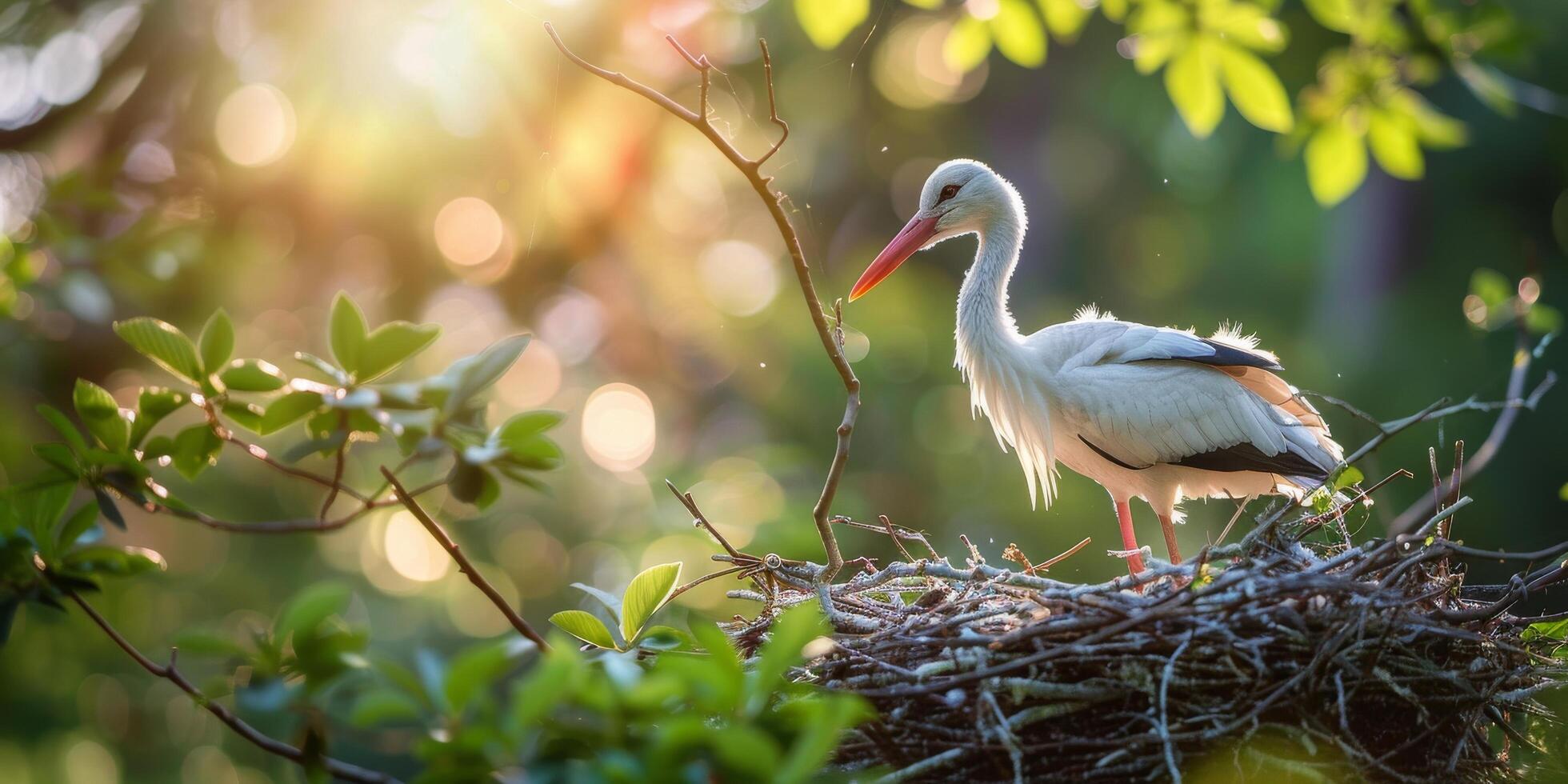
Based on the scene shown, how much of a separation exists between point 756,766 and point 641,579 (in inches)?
39.1

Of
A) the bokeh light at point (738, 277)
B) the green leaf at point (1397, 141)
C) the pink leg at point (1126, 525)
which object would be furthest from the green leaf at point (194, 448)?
the bokeh light at point (738, 277)

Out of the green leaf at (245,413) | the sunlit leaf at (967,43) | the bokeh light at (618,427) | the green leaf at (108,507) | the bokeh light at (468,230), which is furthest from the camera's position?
the bokeh light at (618,427)

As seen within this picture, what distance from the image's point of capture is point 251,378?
1195 millimetres

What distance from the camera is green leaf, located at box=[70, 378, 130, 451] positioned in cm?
132

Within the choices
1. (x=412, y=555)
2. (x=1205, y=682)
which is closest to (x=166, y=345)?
(x=1205, y=682)

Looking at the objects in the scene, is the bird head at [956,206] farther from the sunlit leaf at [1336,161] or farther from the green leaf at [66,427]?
the green leaf at [66,427]

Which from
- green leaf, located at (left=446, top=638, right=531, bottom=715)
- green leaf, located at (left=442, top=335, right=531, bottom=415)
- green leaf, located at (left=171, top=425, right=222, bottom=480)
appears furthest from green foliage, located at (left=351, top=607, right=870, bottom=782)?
green leaf, located at (left=171, top=425, right=222, bottom=480)

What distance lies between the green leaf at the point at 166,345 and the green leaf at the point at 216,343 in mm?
13

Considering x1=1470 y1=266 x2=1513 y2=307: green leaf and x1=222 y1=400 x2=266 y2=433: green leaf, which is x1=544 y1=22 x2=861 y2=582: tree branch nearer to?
x1=222 y1=400 x2=266 y2=433: green leaf

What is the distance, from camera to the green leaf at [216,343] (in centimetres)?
122

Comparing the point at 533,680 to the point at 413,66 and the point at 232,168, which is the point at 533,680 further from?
the point at 232,168

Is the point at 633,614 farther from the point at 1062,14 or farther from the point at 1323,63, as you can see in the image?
the point at 1323,63

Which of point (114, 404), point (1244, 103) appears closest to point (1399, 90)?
point (1244, 103)

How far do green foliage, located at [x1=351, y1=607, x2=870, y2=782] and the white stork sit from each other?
223cm
